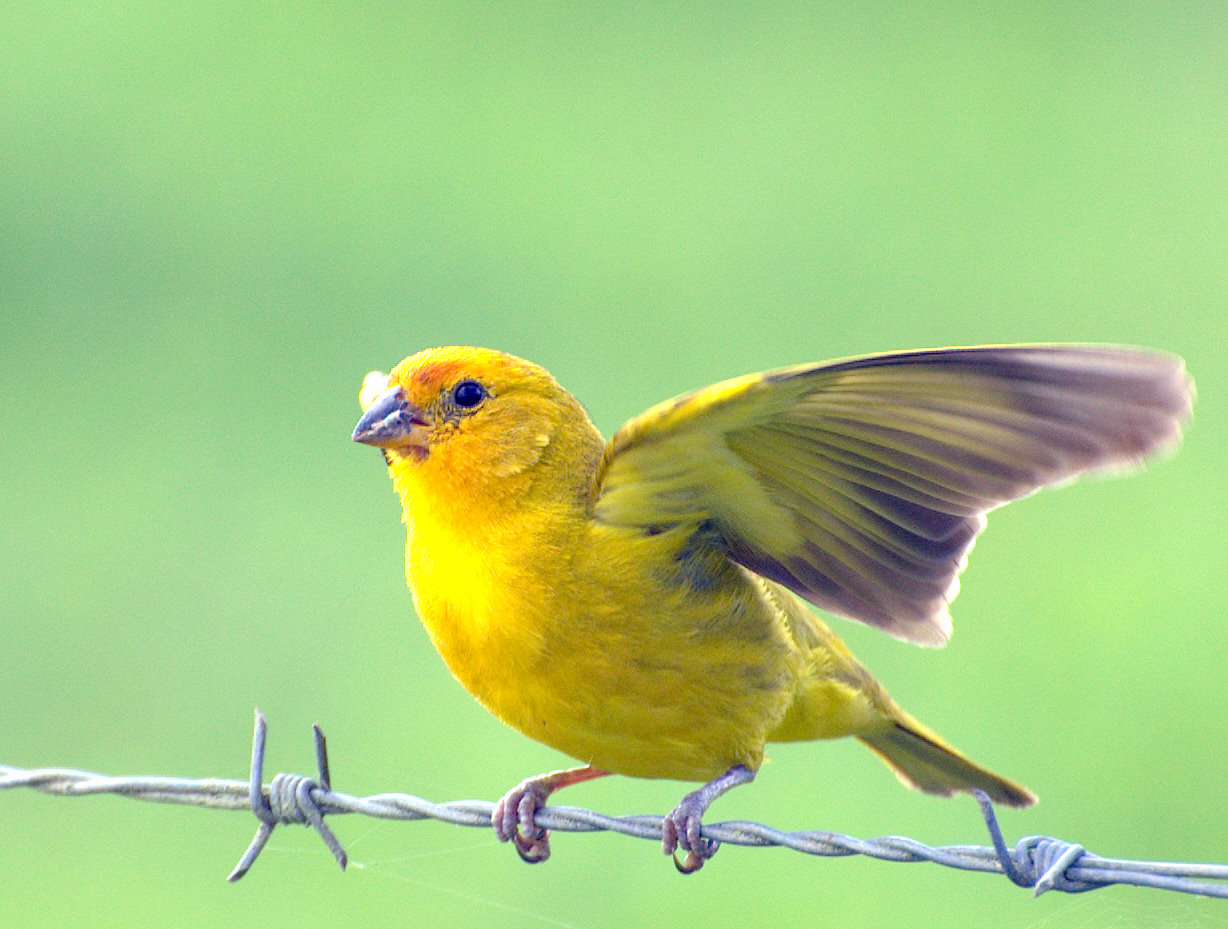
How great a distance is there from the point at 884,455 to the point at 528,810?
1.21 meters

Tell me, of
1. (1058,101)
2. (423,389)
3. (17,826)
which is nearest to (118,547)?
(17,826)

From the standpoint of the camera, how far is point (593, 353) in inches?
359

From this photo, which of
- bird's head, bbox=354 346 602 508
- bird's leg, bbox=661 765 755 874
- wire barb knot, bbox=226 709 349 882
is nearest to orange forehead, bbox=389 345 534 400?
bird's head, bbox=354 346 602 508

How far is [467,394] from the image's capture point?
425 centimetres

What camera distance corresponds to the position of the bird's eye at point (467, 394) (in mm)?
4242

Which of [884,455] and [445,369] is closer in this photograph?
[884,455]

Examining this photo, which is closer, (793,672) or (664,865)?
(793,672)

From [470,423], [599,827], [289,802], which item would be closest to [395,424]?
[470,423]

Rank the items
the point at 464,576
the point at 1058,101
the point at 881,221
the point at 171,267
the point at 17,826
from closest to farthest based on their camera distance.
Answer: the point at 464,576 < the point at 17,826 < the point at 171,267 < the point at 881,221 < the point at 1058,101

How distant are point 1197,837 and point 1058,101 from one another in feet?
22.3

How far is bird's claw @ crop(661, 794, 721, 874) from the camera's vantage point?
3900mm

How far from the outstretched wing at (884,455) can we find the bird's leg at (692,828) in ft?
1.69

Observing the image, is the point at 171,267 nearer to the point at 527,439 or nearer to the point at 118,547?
the point at 118,547

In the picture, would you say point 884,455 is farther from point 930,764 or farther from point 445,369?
point 930,764
